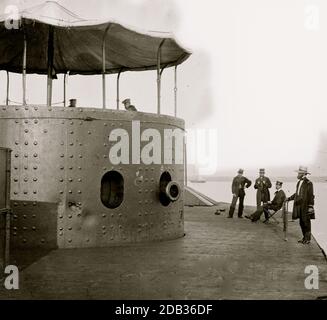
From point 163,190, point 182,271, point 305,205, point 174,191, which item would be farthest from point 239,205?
point 182,271

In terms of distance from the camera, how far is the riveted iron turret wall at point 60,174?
874 cm

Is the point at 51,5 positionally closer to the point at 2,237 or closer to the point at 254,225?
the point at 2,237

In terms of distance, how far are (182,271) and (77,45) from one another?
22.3ft

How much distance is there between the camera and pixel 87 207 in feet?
29.2

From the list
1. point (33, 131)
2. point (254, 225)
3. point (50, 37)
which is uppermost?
point (50, 37)

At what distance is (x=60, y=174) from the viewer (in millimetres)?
8812

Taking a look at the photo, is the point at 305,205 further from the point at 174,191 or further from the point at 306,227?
the point at 174,191

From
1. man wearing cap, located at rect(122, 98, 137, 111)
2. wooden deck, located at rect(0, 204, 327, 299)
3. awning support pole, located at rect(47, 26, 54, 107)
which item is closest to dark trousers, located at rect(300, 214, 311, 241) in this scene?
wooden deck, located at rect(0, 204, 327, 299)

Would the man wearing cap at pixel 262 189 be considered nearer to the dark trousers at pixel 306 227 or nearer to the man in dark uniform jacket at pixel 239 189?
the man in dark uniform jacket at pixel 239 189

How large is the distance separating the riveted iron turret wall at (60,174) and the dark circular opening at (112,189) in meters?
0.18

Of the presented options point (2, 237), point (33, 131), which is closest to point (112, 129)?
point (33, 131)
